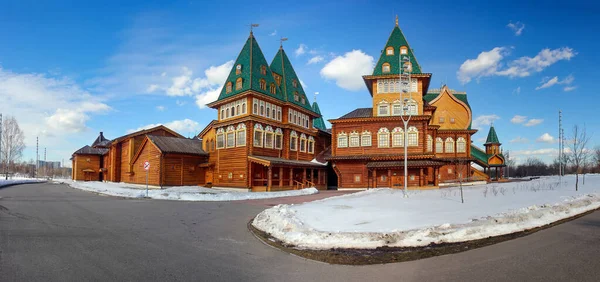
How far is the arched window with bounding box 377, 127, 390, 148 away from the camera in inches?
1271

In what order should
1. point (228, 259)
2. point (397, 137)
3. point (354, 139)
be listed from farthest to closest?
1. point (354, 139)
2. point (397, 137)
3. point (228, 259)

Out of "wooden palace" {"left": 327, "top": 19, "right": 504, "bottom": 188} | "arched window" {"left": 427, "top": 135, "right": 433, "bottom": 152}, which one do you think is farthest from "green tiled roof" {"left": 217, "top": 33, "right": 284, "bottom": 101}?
"arched window" {"left": 427, "top": 135, "right": 433, "bottom": 152}

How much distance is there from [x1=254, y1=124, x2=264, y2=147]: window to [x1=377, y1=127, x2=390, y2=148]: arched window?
1115 centimetres

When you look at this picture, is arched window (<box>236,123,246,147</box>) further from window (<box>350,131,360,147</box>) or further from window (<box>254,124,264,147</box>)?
window (<box>350,131,360,147</box>)

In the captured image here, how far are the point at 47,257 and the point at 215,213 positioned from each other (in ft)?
26.5

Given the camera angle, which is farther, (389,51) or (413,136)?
(389,51)

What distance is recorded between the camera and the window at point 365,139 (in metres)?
32.8

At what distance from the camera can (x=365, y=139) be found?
33.0 meters

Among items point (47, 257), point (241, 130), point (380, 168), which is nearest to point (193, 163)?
point (241, 130)

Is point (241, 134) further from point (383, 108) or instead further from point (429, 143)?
point (429, 143)

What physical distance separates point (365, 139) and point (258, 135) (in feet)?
33.8

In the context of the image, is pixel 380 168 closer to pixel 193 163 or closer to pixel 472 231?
pixel 193 163

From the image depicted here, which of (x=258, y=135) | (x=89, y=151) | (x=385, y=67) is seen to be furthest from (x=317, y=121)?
(x=89, y=151)

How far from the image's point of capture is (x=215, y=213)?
14.5 metres
